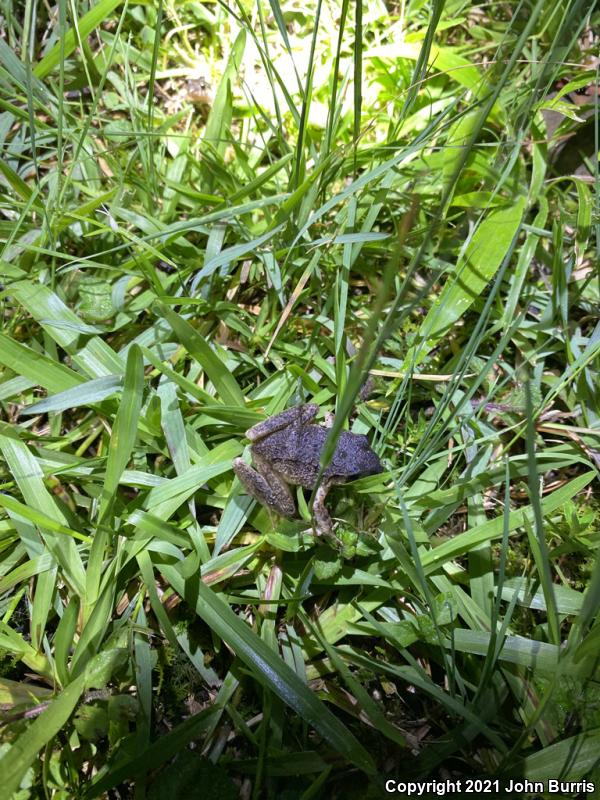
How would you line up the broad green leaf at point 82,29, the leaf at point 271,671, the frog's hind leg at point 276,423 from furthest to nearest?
1. the broad green leaf at point 82,29
2. the frog's hind leg at point 276,423
3. the leaf at point 271,671

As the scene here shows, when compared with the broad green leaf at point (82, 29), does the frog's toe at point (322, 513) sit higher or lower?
lower

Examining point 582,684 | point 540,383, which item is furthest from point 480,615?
point 540,383

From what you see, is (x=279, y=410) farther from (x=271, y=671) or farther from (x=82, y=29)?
(x=82, y=29)

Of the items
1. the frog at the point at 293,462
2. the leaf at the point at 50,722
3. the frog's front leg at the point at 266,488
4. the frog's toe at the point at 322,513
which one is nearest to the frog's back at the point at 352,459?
the frog at the point at 293,462

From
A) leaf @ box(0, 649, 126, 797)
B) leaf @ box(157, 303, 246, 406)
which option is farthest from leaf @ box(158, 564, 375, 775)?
leaf @ box(157, 303, 246, 406)

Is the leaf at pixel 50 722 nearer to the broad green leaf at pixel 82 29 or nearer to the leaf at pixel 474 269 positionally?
the leaf at pixel 474 269

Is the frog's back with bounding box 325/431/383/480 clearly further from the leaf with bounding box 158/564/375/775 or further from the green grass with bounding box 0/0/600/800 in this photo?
the leaf with bounding box 158/564/375/775

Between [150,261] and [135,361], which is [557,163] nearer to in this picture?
[150,261]

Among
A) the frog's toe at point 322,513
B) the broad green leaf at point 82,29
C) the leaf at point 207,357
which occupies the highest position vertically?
the broad green leaf at point 82,29
